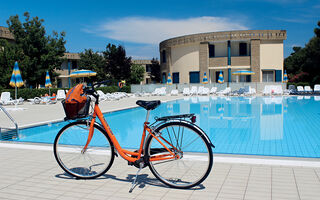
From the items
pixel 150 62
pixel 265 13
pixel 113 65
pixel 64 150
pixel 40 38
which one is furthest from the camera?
pixel 150 62

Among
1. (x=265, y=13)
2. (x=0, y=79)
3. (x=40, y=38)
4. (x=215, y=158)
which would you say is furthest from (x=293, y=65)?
(x=215, y=158)

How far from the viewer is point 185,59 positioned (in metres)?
38.6

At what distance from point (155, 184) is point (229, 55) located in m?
33.7

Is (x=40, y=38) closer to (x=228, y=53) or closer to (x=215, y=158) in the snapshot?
(x=228, y=53)

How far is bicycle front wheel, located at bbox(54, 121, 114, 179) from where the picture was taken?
155 inches

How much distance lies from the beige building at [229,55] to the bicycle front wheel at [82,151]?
1289 inches

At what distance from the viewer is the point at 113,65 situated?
1395 inches

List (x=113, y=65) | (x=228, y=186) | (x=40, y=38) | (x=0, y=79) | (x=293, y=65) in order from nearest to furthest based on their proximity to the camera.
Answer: (x=228, y=186) < (x=0, y=79) < (x=40, y=38) < (x=113, y=65) < (x=293, y=65)

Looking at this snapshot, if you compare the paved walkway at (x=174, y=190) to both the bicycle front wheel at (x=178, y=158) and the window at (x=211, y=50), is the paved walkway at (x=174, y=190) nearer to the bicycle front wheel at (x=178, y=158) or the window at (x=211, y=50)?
the bicycle front wheel at (x=178, y=158)

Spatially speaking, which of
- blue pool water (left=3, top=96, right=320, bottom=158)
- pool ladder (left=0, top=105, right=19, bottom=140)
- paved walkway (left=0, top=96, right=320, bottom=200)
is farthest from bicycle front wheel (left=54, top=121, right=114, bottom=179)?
pool ladder (left=0, top=105, right=19, bottom=140)

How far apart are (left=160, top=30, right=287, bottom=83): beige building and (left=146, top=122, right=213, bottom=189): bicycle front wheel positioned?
32.7 metres

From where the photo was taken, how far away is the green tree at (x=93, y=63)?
39.6 meters

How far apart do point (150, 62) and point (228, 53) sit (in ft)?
77.1

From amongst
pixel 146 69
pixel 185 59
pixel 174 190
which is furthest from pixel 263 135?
pixel 146 69
